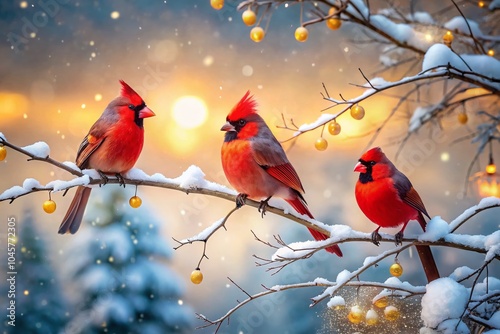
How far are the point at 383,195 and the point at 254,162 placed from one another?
34 centimetres

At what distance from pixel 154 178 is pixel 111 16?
0.82 m

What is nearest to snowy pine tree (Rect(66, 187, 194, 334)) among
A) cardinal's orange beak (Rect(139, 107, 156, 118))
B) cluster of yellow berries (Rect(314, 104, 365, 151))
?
cardinal's orange beak (Rect(139, 107, 156, 118))

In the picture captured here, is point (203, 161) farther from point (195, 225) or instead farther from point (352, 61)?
point (352, 61)

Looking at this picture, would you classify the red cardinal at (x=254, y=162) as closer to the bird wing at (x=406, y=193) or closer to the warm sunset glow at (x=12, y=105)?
the bird wing at (x=406, y=193)

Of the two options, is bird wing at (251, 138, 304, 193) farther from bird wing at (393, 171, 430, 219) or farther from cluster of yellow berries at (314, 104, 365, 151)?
bird wing at (393, 171, 430, 219)

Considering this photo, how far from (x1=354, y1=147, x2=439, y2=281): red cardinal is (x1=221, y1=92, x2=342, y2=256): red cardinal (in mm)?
169

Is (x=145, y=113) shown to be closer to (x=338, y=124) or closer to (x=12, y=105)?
(x=338, y=124)

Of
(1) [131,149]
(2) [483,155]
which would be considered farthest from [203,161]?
(2) [483,155]

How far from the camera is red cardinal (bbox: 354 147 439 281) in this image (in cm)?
147

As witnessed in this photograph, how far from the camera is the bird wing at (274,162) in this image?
1529 mm

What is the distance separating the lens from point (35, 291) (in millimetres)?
2090

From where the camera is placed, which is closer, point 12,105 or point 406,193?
point 406,193

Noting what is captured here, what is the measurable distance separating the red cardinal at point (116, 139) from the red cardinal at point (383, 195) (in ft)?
1.90

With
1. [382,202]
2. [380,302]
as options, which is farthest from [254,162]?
[380,302]
